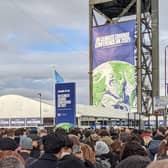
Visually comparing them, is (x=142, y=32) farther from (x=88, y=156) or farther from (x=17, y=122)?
(x=88, y=156)

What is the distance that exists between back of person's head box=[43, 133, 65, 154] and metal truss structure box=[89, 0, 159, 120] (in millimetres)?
57338

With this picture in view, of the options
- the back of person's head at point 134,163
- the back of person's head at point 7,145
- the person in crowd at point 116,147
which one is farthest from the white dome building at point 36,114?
the back of person's head at point 134,163

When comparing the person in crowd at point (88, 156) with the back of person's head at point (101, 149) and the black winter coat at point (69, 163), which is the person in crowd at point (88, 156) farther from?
the black winter coat at point (69, 163)

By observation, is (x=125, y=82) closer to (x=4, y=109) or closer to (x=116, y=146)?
(x=4, y=109)

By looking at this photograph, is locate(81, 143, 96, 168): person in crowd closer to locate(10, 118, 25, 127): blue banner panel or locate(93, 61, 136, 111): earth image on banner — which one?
locate(10, 118, 25, 127): blue banner panel

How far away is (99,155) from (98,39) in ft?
185

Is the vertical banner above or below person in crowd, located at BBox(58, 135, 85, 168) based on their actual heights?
above

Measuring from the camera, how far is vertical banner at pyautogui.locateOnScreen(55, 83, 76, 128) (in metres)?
19.6

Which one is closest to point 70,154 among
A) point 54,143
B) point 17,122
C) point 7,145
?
point 54,143

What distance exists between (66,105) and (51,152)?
13842 mm

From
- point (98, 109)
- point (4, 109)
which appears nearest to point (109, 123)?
point (98, 109)

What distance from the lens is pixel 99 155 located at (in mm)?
8836

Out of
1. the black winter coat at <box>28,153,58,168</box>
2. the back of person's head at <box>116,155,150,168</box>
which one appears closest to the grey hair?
the back of person's head at <box>116,155,150,168</box>

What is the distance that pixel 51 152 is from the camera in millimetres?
6020
